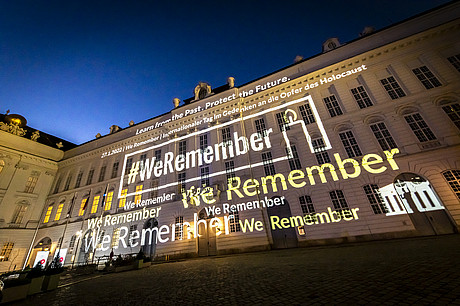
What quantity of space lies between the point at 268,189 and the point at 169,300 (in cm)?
1397

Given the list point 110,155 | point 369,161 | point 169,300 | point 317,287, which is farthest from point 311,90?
point 110,155

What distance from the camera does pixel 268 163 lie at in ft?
61.3

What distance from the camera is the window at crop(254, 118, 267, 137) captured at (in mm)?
20544

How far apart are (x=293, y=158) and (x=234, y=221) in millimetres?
8636

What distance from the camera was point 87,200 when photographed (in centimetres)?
2623

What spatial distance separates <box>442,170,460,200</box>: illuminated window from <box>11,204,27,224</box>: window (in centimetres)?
4896

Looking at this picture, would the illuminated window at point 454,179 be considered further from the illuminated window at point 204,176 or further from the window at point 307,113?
the illuminated window at point 204,176

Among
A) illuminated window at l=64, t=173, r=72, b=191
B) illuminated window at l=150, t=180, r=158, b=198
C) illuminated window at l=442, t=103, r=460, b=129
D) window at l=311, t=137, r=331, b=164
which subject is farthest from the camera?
illuminated window at l=64, t=173, r=72, b=191

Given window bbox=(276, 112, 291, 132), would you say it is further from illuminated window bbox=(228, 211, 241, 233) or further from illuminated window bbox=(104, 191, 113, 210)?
illuminated window bbox=(104, 191, 113, 210)

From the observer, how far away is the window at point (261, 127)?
20544mm

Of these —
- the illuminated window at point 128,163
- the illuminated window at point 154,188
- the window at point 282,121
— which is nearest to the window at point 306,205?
the window at point 282,121

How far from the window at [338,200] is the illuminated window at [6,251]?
4053cm

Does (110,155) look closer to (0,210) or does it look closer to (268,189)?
(0,210)

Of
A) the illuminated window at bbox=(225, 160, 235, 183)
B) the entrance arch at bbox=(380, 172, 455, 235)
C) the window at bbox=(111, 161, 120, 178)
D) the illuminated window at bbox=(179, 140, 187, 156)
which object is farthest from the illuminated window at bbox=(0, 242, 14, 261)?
the entrance arch at bbox=(380, 172, 455, 235)
